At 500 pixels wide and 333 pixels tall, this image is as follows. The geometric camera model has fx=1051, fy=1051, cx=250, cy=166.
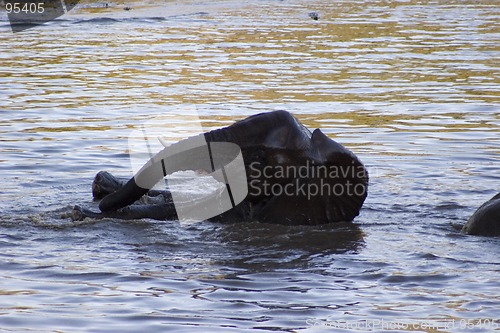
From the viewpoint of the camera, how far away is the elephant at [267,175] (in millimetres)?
6887

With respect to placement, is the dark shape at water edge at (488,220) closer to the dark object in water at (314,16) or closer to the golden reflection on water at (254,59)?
the golden reflection on water at (254,59)

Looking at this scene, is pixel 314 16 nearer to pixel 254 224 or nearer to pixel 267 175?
pixel 254 224

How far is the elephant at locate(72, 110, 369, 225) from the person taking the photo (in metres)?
6.89

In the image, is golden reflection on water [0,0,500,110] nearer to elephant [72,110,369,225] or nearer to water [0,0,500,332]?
water [0,0,500,332]

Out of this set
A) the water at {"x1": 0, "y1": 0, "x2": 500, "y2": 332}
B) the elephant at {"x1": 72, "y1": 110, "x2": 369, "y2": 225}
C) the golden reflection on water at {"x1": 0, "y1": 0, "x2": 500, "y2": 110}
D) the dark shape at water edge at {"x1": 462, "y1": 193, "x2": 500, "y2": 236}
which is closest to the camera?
the water at {"x1": 0, "y1": 0, "x2": 500, "y2": 332}

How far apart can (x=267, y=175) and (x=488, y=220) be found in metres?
1.54

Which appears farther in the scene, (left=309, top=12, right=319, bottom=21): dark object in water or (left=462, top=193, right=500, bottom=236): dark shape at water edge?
(left=309, top=12, right=319, bottom=21): dark object in water

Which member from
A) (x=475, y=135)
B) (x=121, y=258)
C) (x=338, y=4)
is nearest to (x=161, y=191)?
(x=121, y=258)

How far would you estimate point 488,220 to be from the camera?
718cm

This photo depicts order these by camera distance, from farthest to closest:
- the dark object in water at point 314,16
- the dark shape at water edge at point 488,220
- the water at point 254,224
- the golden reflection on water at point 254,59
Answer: the dark object in water at point 314,16
the golden reflection on water at point 254,59
the dark shape at water edge at point 488,220
the water at point 254,224

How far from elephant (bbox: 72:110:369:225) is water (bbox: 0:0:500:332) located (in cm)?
12

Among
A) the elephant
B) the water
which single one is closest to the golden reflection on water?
the water

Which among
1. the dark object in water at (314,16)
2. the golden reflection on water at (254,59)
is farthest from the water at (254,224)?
the dark object in water at (314,16)

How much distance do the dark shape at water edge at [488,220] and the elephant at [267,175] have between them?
0.80 metres
